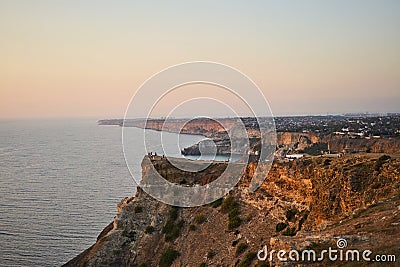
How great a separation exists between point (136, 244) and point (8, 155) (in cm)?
8083

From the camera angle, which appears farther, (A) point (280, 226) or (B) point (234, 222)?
(B) point (234, 222)

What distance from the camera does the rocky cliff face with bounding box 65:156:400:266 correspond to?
1501cm

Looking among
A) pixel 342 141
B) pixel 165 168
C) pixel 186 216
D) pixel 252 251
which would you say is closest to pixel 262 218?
pixel 252 251

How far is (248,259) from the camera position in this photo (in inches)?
941

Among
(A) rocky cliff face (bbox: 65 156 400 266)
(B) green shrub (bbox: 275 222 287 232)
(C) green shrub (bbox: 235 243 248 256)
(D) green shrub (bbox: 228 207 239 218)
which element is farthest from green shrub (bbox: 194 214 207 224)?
(B) green shrub (bbox: 275 222 287 232)

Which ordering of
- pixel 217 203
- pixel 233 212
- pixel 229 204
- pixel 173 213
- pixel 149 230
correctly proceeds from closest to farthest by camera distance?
1. pixel 233 212
2. pixel 229 204
3. pixel 217 203
4. pixel 149 230
5. pixel 173 213

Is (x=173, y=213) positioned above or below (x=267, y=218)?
below

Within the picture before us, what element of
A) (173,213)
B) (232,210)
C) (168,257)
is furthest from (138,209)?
(232,210)

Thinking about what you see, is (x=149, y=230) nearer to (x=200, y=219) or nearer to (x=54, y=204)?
(x=200, y=219)

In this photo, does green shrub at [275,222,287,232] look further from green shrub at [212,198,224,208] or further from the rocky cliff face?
green shrub at [212,198,224,208]

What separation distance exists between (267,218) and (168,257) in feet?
27.9

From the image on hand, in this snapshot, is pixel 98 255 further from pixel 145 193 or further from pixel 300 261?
pixel 300 261

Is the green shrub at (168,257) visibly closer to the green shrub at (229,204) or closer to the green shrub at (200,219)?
the green shrub at (200,219)

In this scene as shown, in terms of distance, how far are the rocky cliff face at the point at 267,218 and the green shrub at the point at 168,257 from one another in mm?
80
